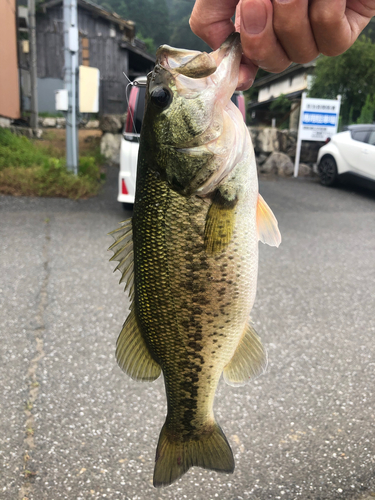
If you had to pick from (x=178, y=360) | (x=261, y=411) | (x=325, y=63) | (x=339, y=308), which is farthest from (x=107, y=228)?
(x=325, y=63)

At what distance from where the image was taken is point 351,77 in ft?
52.0

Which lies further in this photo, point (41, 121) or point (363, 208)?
point (41, 121)

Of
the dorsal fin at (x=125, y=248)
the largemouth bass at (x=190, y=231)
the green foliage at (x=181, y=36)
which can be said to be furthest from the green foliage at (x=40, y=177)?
the green foliage at (x=181, y=36)

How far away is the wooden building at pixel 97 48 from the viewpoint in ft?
64.6

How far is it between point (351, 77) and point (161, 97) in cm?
1699

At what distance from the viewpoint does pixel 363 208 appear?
9805 millimetres

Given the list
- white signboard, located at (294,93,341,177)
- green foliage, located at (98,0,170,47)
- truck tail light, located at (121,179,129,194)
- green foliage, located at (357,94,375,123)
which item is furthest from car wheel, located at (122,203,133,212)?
green foliage, located at (98,0,170,47)

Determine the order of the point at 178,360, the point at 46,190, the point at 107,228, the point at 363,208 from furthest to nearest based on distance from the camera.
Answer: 1. the point at 363,208
2. the point at 46,190
3. the point at 107,228
4. the point at 178,360

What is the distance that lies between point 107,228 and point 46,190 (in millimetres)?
2350

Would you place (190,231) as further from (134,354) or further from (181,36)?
(181,36)

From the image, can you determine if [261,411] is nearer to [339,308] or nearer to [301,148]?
[339,308]

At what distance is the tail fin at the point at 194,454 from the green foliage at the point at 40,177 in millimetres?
7661

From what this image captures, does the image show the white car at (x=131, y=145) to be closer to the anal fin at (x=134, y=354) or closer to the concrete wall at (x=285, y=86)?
the anal fin at (x=134, y=354)

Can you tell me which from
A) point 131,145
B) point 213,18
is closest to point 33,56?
point 131,145
